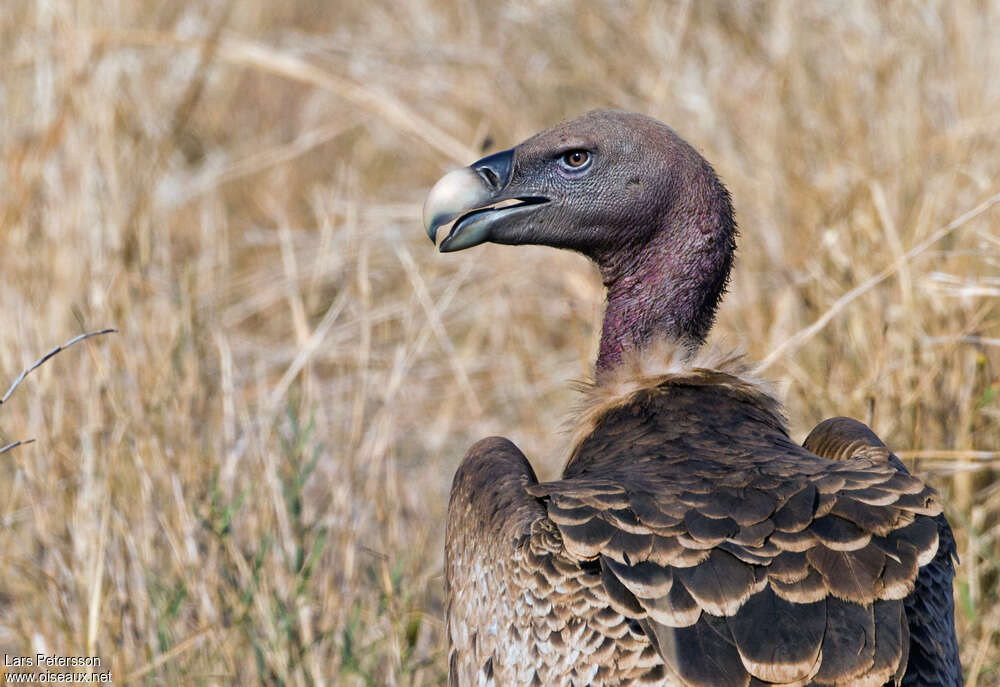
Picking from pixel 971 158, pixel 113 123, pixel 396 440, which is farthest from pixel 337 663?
pixel 971 158

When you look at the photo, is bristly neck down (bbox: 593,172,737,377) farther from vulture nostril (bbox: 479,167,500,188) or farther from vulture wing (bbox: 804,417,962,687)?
vulture wing (bbox: 804,417,962,687)

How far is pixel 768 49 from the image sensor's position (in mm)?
6215

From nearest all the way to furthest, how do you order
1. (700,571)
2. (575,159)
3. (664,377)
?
(700,571) < (664,377) < (575,159)

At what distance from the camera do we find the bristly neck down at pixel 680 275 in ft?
10.8

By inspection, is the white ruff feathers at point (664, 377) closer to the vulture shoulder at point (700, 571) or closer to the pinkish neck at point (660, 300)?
the pinkish neck at point (660, 300)

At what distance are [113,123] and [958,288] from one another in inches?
127

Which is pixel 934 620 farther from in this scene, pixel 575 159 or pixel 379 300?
pixel 379 300

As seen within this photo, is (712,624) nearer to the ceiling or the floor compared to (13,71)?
nearer to the floor

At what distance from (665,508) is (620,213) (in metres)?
1.01

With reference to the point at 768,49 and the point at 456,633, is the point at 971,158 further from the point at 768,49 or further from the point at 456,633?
the point at 456,633

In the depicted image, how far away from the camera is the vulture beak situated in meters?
3.29

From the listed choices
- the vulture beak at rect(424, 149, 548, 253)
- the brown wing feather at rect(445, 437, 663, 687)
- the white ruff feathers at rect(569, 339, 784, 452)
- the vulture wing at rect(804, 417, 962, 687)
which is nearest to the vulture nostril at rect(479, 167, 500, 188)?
the vulture beak at rect(424, 149, 548, 253)

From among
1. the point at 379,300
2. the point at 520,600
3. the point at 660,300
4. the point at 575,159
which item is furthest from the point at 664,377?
the point at 379,300

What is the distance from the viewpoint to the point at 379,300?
608cm
